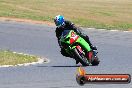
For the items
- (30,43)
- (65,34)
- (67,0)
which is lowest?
(67,0)

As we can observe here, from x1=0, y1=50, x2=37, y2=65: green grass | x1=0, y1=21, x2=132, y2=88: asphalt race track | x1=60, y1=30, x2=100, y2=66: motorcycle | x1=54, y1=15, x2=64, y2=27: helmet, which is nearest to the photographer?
x1=54, y1=15, x2=64, y2=27: helmet

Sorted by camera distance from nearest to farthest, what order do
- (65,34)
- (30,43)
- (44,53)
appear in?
(65,34), (44,53), (30,43)

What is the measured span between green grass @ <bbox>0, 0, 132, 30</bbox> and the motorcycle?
78.1ft

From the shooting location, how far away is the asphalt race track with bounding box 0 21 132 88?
12570 mm

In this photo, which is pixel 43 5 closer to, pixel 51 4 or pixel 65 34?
pixel 51 4

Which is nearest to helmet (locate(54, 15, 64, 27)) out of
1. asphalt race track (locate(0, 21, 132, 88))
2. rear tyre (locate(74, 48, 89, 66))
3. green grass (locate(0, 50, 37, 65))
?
rear tyre (locate(74, 48, 89, 66))

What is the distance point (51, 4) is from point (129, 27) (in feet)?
52.8

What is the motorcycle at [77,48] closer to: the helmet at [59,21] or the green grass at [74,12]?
the helmet at [59,21]

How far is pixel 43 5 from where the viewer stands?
50.1 meters

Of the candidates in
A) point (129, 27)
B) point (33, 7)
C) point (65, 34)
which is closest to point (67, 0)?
Result: point (33, 7)

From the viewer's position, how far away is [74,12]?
4541 centimetres

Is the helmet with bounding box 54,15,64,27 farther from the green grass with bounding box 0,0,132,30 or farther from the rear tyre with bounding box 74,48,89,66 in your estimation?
the green grass with bounding box 0,0,132,30

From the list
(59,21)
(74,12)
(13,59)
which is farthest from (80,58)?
(74,12)

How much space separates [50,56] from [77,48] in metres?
10.2
